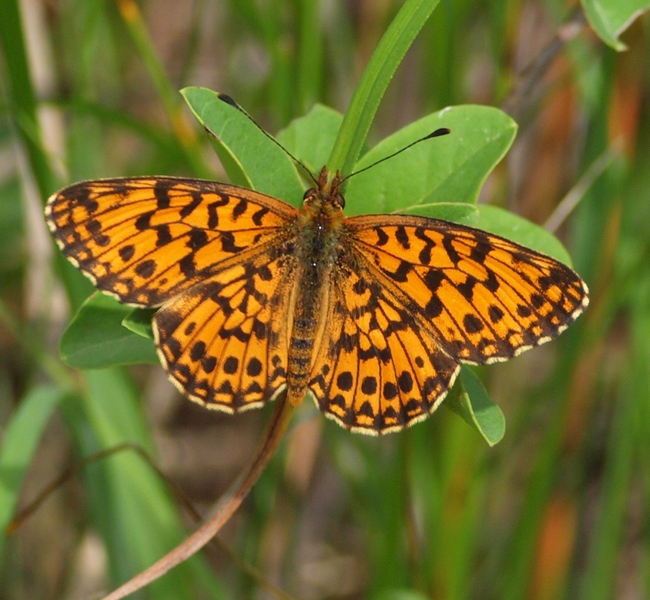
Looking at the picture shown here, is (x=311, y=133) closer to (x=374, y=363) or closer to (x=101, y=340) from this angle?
(x=374, y=363)

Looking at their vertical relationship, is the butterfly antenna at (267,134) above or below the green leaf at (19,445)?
above

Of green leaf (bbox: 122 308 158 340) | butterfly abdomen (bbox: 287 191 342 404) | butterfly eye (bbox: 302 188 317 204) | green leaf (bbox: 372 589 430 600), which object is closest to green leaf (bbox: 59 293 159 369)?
green leaf (bbox: 122 308 158 340)

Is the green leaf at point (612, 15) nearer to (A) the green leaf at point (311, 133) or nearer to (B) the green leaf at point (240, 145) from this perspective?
(A) the green leaf at point (311, 133)

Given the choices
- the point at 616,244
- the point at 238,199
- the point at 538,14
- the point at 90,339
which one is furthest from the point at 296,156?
the point at 538,14

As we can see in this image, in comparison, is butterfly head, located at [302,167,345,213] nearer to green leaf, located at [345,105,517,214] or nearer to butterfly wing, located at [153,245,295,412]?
green leaf, located at [345,105,517,214]

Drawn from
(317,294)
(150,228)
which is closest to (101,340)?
(150,228)

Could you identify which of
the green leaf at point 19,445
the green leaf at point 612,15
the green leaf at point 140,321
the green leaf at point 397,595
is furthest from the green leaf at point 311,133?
the green leaf at point 397,595

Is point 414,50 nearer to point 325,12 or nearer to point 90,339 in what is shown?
point 325,12
